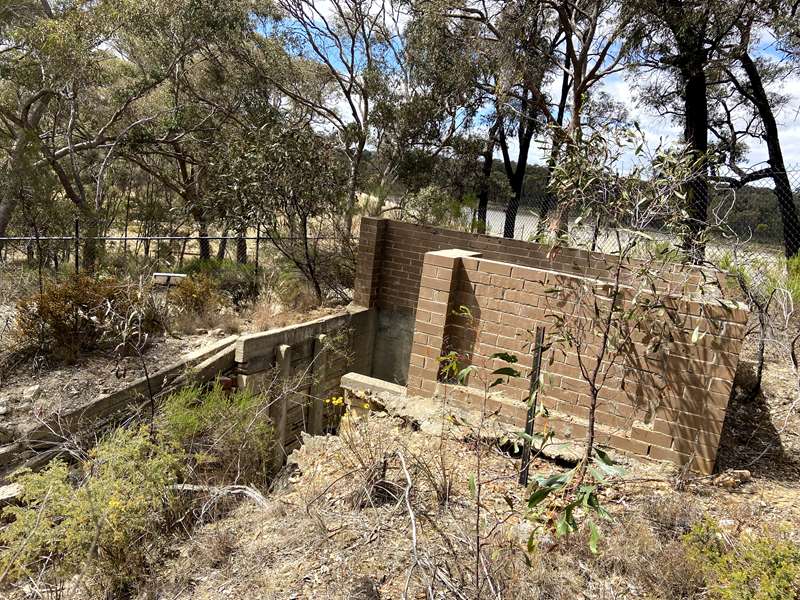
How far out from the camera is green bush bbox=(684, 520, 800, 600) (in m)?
3.07

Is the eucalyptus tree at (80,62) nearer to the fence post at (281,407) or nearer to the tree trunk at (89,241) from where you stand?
the tree trunk at (89,241)

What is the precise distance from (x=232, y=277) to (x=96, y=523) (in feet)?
26.0

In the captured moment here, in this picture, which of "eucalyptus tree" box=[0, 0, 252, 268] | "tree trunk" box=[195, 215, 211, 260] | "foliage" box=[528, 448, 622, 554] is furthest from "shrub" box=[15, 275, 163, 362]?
"tree trunk" box=[195, 215, 211, 260]

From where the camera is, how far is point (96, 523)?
4.07 metres

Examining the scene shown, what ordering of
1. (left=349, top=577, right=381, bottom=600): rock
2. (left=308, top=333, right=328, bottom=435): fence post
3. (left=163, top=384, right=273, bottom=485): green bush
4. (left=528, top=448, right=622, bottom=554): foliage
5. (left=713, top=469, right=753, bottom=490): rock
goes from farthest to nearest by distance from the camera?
(left=308, top=333, right=328, bottom=435): fence post
(left=163, top=384, right=273, bottom=485): green bush
(left=713, top=469, right=753, bottom=490): rock
(left=349, top=577, right=381, bottom=600): rock
(left=528, top=448, right=622, bottom=554): foliage

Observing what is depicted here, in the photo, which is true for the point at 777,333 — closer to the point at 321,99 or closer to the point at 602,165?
the point at 602,165

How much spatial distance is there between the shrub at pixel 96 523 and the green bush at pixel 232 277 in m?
5.97

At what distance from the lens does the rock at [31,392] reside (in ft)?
21.9

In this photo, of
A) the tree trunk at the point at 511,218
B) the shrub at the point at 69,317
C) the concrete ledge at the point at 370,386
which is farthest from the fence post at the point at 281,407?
the tree trunk at the point at 511,218

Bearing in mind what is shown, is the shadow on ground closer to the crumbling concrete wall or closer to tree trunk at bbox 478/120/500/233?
the crumbling concrete wall

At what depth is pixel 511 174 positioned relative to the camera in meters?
19.2

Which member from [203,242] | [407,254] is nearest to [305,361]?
[407,254]

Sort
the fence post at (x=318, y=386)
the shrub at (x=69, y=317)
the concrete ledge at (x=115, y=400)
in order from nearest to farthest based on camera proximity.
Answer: the concrete ledge at (x=115, y=400)
the shrub at (x=69, y=317)
the fence post at (x=318, y=386)

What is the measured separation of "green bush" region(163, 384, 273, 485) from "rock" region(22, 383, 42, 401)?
169cm
